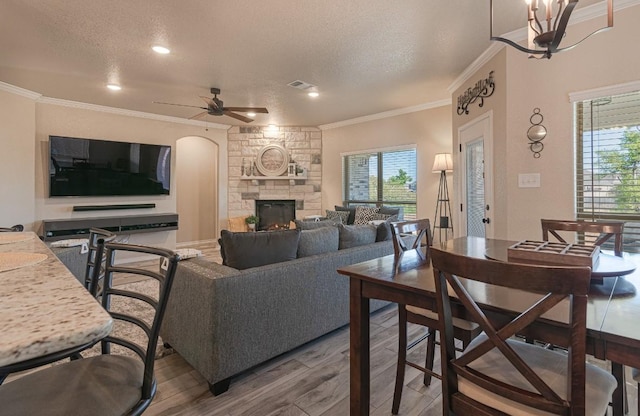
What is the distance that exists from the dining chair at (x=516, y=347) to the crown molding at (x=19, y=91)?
5716 millimetres

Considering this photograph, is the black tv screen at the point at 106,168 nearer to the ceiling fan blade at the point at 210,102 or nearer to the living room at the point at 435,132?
the living room at the point at 435,132

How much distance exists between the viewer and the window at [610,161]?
257 cm

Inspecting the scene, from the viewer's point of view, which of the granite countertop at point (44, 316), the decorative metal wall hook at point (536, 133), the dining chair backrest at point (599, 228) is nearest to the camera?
the granite countertop at point (44, 316)

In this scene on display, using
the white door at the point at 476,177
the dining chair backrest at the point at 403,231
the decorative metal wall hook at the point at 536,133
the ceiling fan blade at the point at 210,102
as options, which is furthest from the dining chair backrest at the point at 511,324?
the ceiling fan blade at the point at 210,102

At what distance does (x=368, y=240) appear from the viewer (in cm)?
321

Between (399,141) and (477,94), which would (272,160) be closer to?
(399,141)

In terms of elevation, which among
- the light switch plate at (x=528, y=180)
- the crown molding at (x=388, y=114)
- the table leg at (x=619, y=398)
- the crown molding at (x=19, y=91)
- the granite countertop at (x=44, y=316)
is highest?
the crown molding at (x=388, y=114)

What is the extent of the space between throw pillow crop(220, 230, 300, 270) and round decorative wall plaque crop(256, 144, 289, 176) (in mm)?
4719

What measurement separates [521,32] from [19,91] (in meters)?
6.14

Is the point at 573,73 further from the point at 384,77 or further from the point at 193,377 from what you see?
the point at 193,377

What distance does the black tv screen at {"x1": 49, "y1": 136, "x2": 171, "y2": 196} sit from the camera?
4961 mm

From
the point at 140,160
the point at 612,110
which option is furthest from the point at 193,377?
the point at 140,160

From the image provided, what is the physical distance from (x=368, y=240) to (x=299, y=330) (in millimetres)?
1189

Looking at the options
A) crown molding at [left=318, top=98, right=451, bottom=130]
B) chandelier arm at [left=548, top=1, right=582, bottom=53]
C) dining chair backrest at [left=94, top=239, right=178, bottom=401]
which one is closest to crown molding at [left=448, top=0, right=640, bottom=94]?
crown molding at [left=318, top=98, right=451, bottom=130]
